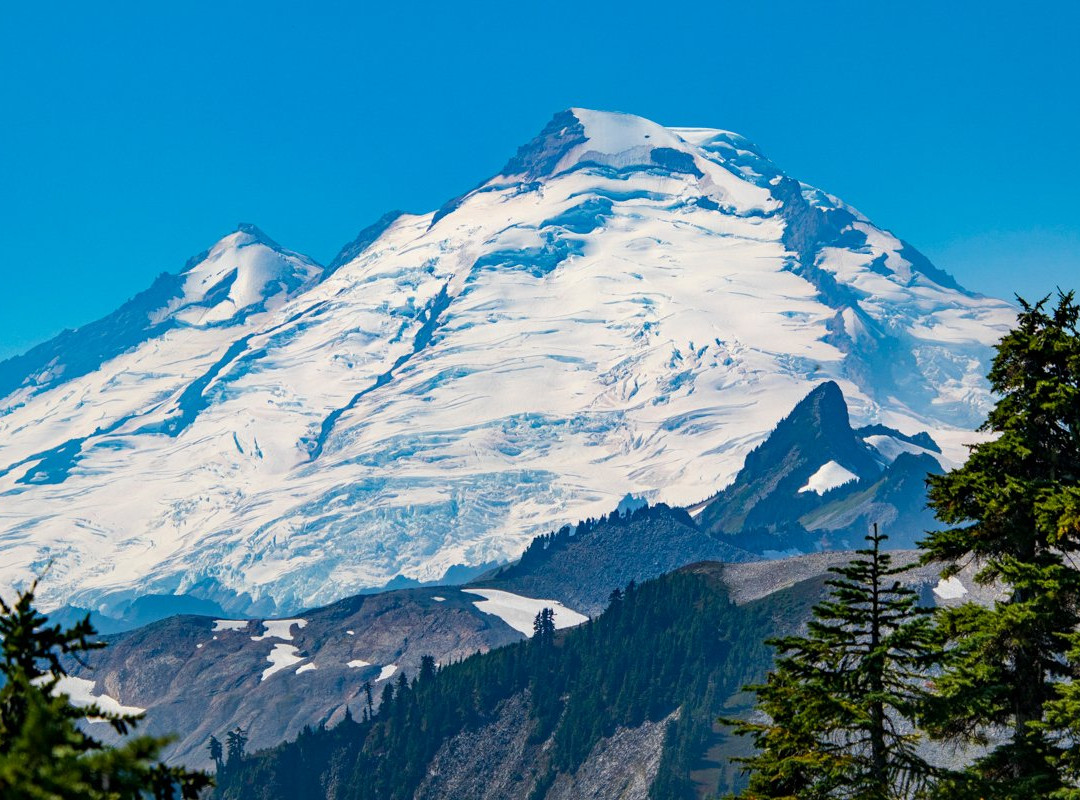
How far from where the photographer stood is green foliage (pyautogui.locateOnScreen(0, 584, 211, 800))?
1417 cm

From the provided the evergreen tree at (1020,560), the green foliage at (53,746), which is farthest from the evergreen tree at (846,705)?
the green foliage at (53,746)

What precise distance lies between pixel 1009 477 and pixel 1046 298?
546 centimetres

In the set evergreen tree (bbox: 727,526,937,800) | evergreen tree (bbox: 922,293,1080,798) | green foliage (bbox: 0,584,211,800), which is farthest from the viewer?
evergreen tree (bbox: 922,293,1080,798)

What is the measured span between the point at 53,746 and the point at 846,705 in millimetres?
17392

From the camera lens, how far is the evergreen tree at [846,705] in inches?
1104

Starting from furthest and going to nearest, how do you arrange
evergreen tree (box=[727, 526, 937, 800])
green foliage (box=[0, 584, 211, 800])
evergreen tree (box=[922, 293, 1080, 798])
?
evergreen tree (box=[922, 293, 1080, 798]) < evergreen tree (box=[727, 526, 937, 800]) < green foliage (box=[0, 584, 211, 800])

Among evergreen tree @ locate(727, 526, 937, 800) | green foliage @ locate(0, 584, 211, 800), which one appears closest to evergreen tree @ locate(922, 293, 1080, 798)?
evergreen tree @ locate(727, 526, 937, 800)

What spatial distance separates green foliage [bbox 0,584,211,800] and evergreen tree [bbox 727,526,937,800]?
13.0 m

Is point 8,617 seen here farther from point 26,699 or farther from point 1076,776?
point 1076,776

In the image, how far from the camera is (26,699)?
18.2 meters

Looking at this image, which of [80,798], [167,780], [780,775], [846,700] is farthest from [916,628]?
[80,798]

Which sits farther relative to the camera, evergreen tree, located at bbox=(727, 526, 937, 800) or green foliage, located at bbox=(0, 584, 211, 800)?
evergreen tree, located at bbox=(727, 526, 937, 800)

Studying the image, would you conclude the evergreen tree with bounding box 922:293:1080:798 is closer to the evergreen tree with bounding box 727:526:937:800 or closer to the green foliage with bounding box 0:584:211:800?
the evergreen tree with bounding box 727:526:937:800

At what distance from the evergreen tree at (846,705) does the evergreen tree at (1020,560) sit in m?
1.14
